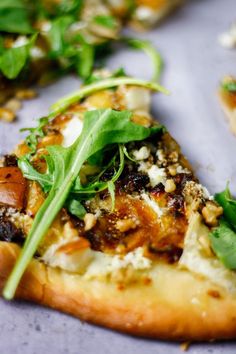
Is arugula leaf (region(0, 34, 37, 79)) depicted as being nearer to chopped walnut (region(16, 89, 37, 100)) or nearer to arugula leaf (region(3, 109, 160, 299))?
chopped walnut (region(16, 89, 37, 100))

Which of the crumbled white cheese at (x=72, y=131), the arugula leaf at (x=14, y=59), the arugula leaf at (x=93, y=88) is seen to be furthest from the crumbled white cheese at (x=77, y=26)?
the crumbled white cheese at (x=72, y=131)

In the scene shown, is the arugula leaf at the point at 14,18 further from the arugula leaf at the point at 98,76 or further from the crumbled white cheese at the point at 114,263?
the crumbled white cheese at the point at 114,263

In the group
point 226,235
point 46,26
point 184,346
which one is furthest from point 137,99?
point 184,346

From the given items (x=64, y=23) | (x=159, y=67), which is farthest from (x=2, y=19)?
(x=159, y=67)

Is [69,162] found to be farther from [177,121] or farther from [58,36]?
[58,36]

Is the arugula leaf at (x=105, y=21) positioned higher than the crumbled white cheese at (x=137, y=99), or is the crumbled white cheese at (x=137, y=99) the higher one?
the arugula leaf at (x=105, y=21)

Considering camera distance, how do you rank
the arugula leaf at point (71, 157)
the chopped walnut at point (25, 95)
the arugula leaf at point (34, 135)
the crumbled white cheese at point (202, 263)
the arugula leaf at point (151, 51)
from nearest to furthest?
the arugula leaf at point (71, 157), the crumbled white cheese at point (202, 263), the arugula leaf at point (34, 135), the chopped walnut at point (25, 95), the arugula leaf at point (151, 51)
